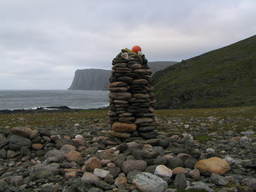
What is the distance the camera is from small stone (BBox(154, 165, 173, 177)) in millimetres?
7688

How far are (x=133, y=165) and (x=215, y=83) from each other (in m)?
62.3

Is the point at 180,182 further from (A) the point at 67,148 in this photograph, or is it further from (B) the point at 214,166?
(A) the point at 67,148

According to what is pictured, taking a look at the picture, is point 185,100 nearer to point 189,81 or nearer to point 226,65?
point 189,81

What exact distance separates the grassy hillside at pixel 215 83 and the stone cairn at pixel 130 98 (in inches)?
1482

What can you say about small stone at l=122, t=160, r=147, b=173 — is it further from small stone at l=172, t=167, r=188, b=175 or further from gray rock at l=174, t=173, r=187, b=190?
gray rock at l=174, t=173, r=187, b=190

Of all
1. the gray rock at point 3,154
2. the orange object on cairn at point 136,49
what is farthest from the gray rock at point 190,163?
the gray rock at point 3,154

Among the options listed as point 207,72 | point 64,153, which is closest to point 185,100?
point 207,72

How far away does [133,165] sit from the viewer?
27.0 feet

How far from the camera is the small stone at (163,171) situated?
7.69 metres

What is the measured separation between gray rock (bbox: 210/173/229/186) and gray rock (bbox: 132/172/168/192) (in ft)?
4.45

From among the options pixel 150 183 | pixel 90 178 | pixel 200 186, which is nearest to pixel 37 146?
pixel 90 178

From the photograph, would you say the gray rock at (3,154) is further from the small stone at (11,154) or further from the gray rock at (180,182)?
the gray rock at (180,182)

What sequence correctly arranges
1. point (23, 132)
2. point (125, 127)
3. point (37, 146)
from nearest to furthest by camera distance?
point (37, 146) < point (23, 132) < point (125, 127)

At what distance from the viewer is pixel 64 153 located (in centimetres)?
1008
